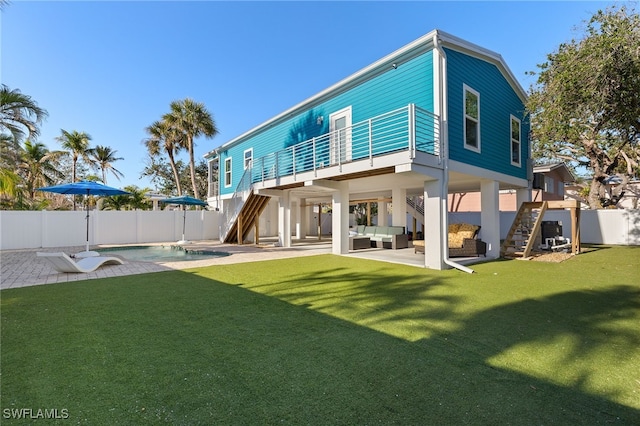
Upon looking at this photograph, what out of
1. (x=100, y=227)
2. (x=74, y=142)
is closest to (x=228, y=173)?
(x=100, y=227)

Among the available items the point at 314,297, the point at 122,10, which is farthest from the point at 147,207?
the point at 314,297

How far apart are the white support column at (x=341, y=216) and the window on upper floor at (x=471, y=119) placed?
14.1ft

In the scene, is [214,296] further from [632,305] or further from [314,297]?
[632,305]

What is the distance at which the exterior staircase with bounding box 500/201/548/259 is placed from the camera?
34.8 ft

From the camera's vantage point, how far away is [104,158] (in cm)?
2641

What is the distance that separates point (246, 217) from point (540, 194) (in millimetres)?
18883

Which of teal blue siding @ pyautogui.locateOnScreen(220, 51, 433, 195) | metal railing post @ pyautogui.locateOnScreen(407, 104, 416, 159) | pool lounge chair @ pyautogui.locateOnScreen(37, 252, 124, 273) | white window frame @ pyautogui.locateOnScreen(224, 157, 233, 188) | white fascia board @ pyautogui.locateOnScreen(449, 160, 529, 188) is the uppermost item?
teal blue siding @ pyautogui.locateOnScreen(220, 51, 433, 195)

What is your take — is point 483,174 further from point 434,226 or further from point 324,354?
point 324,354

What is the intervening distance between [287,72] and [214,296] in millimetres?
17968

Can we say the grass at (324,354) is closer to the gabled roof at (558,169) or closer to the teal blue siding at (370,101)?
the teal blue siding at (370,101)

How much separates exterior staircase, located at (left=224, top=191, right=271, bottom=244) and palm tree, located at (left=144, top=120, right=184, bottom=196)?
916 cm

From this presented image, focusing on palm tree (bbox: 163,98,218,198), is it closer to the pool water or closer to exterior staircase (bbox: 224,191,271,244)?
exterior staircase (bbox: 224,191,271,244)

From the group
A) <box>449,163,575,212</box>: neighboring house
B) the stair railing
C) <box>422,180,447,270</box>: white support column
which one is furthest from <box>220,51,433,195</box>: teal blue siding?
<box>449,163,575,212</box>: neighboring house

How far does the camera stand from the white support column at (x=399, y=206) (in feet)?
47.6
